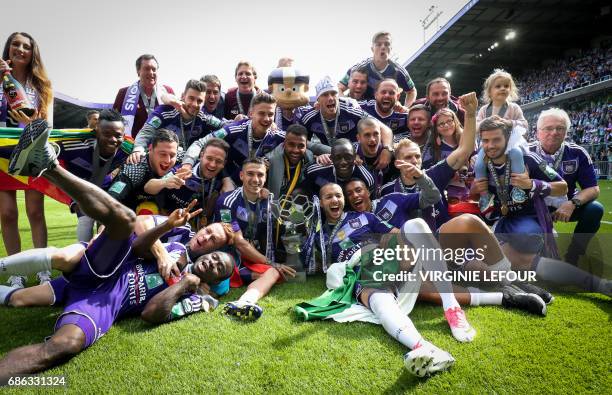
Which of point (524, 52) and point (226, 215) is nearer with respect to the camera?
point (226, 215)

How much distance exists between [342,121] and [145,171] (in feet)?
8.98

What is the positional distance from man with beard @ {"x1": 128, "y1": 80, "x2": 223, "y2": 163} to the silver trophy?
1.83 metres

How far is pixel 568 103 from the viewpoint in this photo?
25.4m

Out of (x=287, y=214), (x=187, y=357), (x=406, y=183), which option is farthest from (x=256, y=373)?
(x=406, y=183)

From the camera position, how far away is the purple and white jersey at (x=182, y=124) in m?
4.88

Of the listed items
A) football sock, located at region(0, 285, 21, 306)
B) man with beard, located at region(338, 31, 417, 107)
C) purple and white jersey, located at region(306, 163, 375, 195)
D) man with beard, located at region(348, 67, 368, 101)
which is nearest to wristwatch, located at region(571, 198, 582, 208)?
purple and white jersey, located at region(306, 163, 375, 195)

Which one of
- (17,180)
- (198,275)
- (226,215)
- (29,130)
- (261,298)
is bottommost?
(261,298)

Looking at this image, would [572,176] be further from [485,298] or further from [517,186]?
[485,298]

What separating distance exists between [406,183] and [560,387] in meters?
2.44

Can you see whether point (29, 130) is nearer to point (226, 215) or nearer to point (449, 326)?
point (226, 215)

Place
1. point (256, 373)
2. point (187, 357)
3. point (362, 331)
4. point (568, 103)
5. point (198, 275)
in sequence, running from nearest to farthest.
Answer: point (256, 373) < point (187, 357) < point (362, 331) < point (198, 275) < point (568, 103)

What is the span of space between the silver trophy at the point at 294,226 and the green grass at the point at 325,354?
1.01 meters

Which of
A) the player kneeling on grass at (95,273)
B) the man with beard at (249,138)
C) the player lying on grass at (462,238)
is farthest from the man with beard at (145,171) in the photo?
the player lying on grass at (462,238)

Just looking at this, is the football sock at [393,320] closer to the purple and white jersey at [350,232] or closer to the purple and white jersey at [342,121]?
the purple and white jersey at [350,232]
